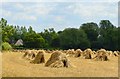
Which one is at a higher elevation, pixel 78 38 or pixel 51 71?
pixel 78 38

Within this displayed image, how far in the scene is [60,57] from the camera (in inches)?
859

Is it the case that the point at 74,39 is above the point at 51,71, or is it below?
above

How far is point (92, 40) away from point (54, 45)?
37.3ft

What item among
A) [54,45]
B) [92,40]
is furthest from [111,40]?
[54,45]

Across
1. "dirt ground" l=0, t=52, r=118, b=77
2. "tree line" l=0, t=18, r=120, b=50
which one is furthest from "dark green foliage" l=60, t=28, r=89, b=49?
"dirt ground" l=0, t=52, r=118, b=77

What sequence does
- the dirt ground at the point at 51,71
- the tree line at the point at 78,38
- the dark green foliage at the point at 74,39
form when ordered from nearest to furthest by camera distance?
the dirt ground at the point at 51,71 → the tree line at the point at 78,38 → the dark green foliage at the point at 74,39

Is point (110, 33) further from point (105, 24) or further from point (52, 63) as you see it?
point (52, 63)

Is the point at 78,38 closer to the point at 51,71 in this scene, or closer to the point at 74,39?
the point at 74,39

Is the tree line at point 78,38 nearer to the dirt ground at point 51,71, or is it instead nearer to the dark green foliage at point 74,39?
the dark green foliage at point 74,39

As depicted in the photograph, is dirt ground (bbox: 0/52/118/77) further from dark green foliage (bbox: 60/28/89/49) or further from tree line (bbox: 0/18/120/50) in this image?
dark green foliage (bbox: 60/28/89/49)

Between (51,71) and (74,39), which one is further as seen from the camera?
(74,39)

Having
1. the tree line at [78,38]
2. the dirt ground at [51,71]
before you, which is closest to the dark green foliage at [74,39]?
the tree line at [78,38]

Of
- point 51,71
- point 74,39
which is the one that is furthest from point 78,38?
point 51,71

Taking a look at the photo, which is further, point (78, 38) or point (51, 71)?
point (78, 38)
